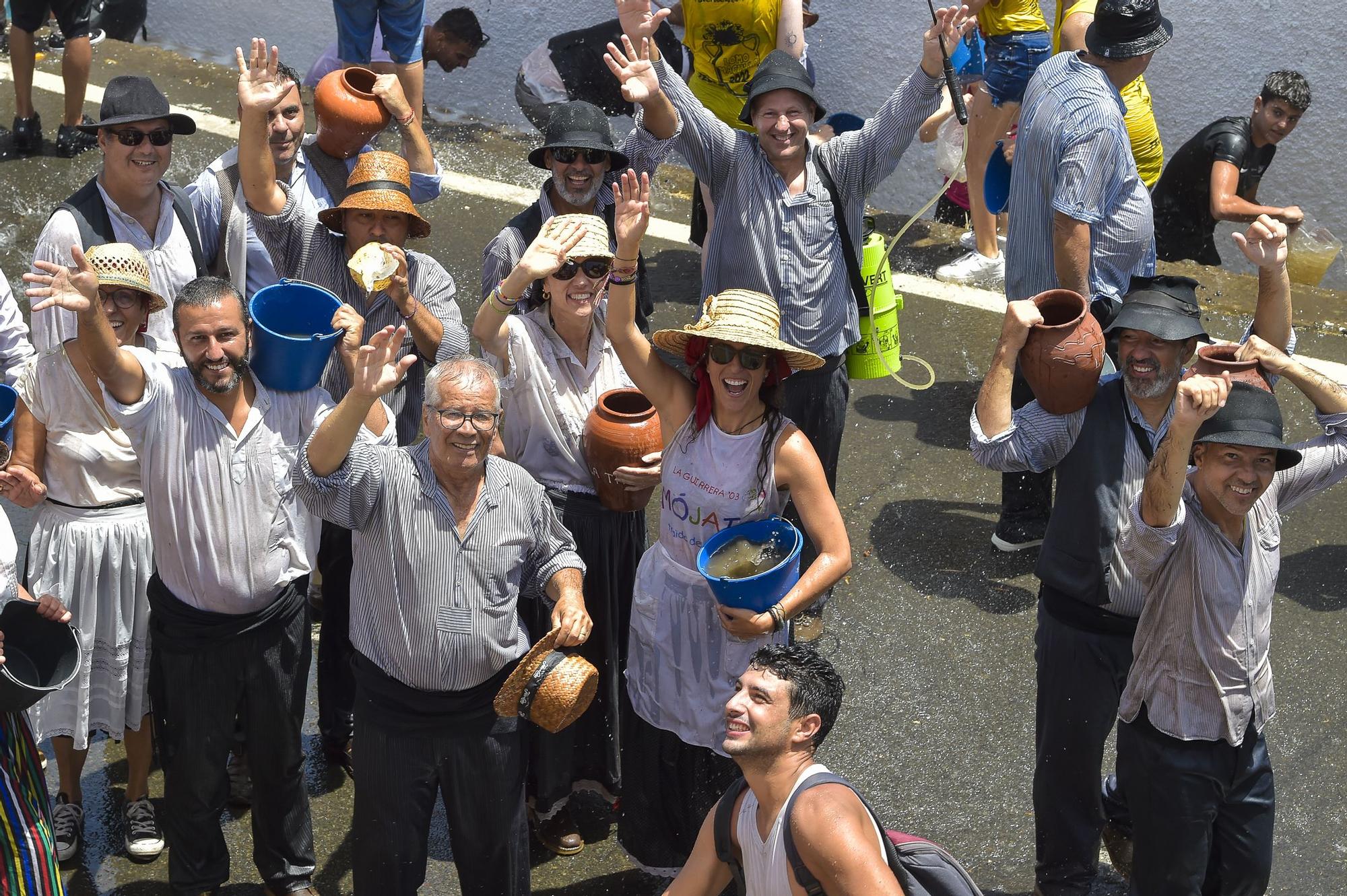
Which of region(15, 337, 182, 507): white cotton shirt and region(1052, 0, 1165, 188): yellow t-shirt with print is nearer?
region(15, 337, 182, 507): white cotton shirt

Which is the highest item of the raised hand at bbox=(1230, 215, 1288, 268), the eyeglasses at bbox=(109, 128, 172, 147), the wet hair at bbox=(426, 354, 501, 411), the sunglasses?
the raised hand at bbox=(1230, 215, 1288, 268)

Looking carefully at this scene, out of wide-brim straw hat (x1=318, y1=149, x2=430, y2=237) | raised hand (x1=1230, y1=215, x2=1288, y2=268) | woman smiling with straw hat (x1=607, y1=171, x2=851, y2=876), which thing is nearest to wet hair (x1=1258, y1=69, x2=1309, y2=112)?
raised hand (x1=1230, y1=215, x2=1288, y2=268)

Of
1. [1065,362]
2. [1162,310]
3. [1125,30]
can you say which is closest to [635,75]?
[1125,30]

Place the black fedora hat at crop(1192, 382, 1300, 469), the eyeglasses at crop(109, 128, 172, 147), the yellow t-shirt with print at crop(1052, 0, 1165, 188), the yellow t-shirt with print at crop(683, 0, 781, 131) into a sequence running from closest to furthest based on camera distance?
the black fedora hat at crop(1192, 382, 1300, 469)
the eyeglasses at crop(109, 128, 172, 147)
the yellow t-shirt with print at crop(1052, 0, 1165, 188)
the yellow t-shirt with print at crop(683, 0, 781, 131)

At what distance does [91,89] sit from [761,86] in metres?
6.70

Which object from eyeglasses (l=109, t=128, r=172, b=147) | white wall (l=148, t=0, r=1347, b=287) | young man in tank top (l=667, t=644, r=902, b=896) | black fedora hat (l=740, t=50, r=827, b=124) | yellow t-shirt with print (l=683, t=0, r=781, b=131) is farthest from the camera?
white wall (l=148, t=0, r=1347, b=287)

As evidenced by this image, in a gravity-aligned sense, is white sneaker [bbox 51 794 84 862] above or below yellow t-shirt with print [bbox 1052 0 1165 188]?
below

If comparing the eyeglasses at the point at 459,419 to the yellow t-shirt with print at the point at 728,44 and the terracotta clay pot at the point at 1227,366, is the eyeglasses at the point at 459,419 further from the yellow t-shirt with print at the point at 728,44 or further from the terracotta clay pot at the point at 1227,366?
the yellow t-shirt with print at the point at 728,44

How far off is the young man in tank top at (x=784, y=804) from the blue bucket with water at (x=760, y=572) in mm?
398

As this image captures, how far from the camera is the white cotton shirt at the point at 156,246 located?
5281 millimetres

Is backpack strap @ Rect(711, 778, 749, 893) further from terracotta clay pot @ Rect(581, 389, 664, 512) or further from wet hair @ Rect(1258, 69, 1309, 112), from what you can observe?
wet hair @ Rect(1258, 69, 1309, 112)

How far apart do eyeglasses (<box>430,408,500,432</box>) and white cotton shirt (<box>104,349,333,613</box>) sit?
512 mm

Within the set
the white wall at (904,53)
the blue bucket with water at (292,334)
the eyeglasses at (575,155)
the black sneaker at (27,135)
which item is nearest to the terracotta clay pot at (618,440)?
the blue bucket with water at (292,334)

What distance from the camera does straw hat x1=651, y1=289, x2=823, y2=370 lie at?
182 inches
